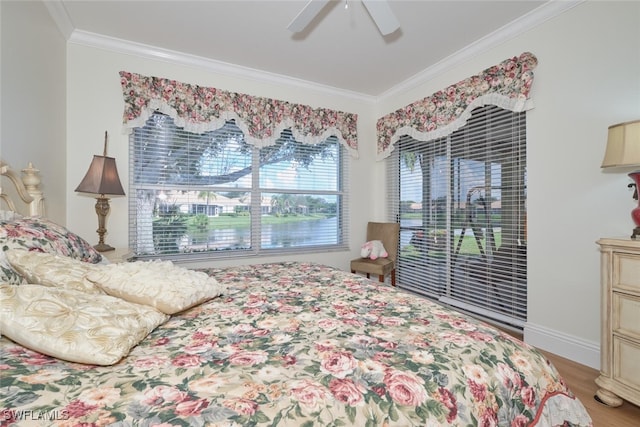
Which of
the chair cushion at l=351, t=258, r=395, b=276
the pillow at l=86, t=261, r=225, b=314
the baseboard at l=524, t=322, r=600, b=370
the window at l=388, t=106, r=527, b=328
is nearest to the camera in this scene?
the pillow at l=86, t=261, r=225, b=314

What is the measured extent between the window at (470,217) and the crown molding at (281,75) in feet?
1.95

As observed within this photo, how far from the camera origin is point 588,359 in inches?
82.3

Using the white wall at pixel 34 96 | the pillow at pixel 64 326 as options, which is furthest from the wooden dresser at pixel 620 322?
the white wall at pixel 34 96

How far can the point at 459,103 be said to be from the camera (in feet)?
9.54

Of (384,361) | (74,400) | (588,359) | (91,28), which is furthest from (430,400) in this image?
(91,28)

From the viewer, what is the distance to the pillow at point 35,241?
100cm

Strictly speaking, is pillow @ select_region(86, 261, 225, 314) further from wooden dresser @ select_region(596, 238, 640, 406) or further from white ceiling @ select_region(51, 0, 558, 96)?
wooden dresser @ select_region(596, 238, 640, 406)

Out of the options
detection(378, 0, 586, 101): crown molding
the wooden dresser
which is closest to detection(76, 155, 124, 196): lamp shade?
detection(378, 0, 586, 101): crown molding

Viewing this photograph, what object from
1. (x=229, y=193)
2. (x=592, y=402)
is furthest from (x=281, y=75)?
(x=592, y=402)

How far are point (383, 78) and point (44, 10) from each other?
307 cm

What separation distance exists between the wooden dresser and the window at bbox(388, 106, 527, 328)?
812 millimetres

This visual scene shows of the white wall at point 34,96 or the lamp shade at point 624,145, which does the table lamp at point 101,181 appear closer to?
the white wall at point 34,96

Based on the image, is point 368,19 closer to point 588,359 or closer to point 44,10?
point 44,10

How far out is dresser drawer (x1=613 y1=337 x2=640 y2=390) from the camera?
1.58m
